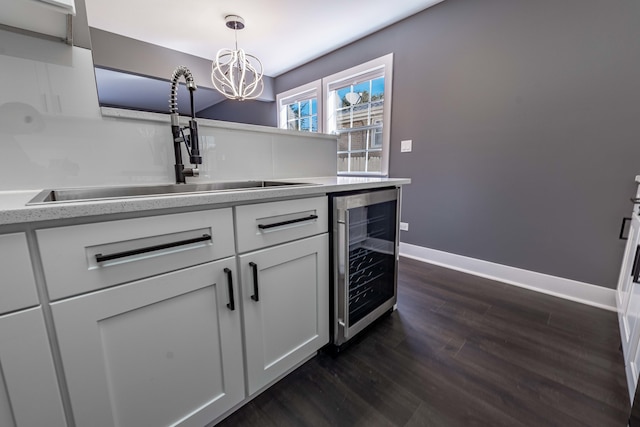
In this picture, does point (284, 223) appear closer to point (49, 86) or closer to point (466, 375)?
point (49, 86)

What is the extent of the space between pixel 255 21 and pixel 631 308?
3634mm

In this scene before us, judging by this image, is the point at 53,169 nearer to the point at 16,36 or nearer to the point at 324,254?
the point at 16,36

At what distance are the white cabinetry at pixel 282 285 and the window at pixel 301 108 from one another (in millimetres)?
2942

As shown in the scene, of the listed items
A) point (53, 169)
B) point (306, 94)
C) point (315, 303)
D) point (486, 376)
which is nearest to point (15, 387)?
point (53, 169)

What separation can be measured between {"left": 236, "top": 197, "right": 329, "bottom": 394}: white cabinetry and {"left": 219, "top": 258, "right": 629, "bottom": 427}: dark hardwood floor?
165mm

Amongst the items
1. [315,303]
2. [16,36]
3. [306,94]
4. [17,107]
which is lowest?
[315,303]

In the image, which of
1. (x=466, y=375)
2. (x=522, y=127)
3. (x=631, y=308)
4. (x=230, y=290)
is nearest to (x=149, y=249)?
(x=230, y=290)

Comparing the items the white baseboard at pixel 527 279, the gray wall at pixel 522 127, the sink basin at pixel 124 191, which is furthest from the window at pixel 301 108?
the sink basin at pixel 124 191

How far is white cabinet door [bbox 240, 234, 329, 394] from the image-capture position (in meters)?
0.97

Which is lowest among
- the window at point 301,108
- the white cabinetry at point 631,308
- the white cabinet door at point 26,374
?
the white cabinetry at point 631,308

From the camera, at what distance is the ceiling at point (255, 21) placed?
2451 millimetres

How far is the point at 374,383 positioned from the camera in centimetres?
119

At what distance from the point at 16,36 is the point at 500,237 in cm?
302

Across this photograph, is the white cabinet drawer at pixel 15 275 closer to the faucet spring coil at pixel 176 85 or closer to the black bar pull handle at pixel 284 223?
the black bar pull handle at pixel 284 223
